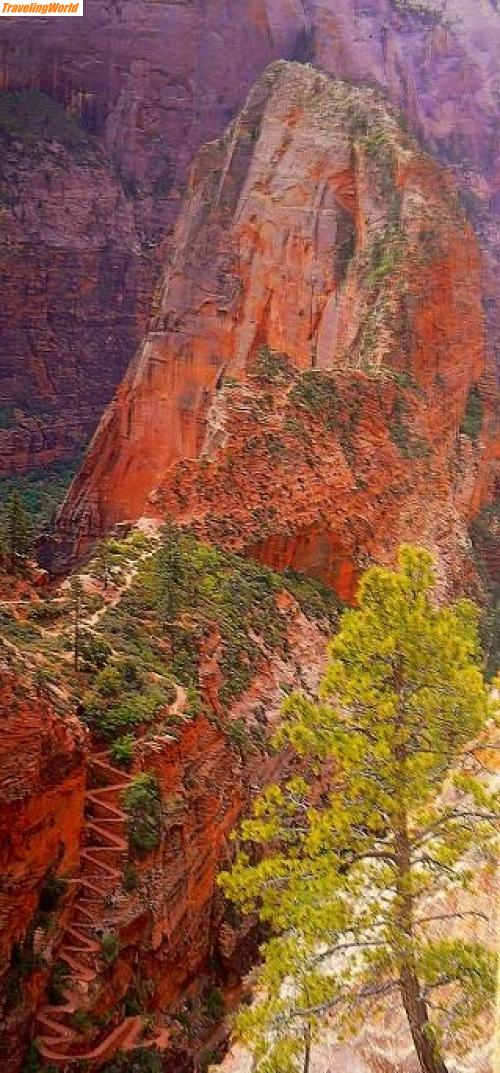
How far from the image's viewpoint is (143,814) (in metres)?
16.8

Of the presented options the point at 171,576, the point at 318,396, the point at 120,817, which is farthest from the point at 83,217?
the point at 120,817

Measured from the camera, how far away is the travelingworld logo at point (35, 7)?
13716 mm

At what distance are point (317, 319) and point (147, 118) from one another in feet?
118

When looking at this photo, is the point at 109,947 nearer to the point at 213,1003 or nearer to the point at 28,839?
the point at 28,839

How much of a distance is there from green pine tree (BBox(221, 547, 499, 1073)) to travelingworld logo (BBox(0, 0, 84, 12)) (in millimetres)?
7720

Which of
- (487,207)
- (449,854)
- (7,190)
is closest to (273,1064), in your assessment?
(449,854)

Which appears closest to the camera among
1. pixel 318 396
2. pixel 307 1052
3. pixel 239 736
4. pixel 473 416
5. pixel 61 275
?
pixel 307 1052

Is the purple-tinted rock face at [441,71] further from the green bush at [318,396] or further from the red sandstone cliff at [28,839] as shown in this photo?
the red sandstone cliff at [28,839]

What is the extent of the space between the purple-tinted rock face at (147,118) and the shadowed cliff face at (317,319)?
12.5 meters

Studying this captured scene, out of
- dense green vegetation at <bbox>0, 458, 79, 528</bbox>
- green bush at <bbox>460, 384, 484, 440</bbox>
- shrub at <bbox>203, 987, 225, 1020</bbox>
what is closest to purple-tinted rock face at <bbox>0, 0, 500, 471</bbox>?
dense green vegetation at <bbox>0, 458, 79, 528</bbox>

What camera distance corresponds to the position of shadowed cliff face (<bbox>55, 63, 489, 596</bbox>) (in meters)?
30.3

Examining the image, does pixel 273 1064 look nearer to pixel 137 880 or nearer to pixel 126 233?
pixel 137 880

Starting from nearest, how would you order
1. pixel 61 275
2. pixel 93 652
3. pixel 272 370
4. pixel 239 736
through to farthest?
pixel 93 652 → pixel 239 736 → pixel 272 370 → pixel 61 275

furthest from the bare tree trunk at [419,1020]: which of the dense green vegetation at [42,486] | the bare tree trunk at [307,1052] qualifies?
the dense green vegetation at [42,486]
